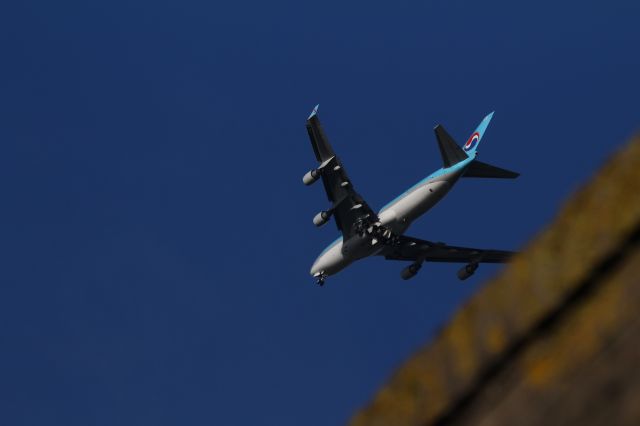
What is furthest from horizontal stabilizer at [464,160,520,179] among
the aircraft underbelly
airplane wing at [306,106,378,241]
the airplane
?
airplane wing at [306,106,378,241]

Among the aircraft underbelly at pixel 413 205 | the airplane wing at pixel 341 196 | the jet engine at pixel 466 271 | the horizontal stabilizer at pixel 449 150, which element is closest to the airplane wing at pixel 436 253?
the jet engine at pixel 466 271

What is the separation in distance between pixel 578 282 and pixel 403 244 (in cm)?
7055

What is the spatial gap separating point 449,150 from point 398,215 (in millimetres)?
4744

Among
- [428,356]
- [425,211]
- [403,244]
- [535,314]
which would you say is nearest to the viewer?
[535,314]

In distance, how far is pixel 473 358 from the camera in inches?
187

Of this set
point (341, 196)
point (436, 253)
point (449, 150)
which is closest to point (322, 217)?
point (341, 196)

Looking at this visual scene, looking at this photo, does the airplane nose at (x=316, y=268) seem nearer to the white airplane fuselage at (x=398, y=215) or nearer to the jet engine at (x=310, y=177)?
the white airplane fuselage at (x=398, y=215)

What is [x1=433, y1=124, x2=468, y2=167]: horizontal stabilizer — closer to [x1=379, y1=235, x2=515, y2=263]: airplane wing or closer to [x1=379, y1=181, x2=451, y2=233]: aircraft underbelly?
[x1=379, y1=181, x2=451, y2=233]: aircraft underbelly

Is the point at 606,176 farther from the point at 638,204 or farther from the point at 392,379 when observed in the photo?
the point at 392,379

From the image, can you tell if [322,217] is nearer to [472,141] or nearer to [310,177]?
[310,177]

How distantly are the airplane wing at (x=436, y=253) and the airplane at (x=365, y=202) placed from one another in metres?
3.17

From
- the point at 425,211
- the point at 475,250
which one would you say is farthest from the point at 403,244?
the point at 425,211

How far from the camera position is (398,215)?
2544 inches

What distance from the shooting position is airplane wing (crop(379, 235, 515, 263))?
75069 mm
